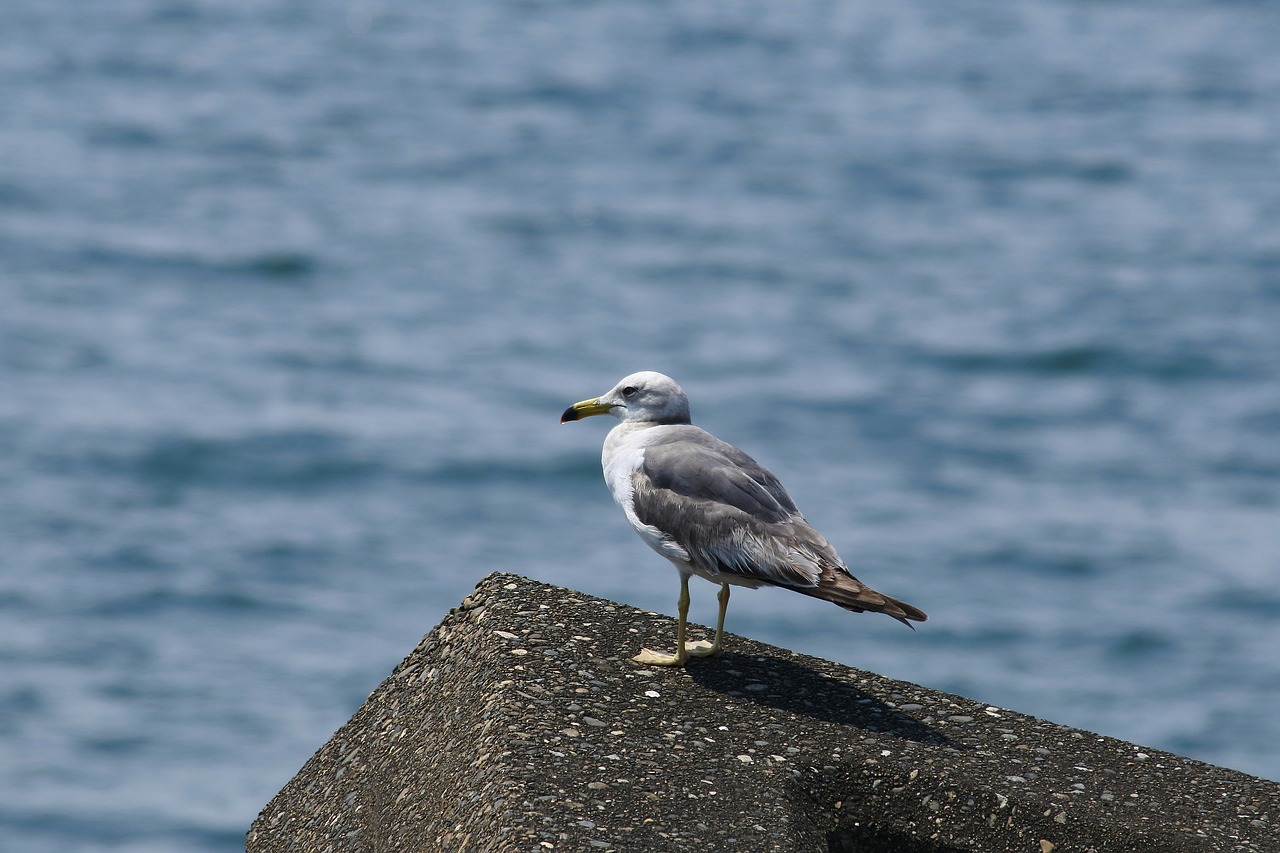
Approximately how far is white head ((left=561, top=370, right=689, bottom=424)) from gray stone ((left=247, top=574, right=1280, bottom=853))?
37.0 inches

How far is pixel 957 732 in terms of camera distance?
5.99 m

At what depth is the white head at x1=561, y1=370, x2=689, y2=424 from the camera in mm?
6836

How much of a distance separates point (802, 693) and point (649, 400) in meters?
1.41

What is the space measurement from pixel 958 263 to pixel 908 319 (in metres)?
1.96

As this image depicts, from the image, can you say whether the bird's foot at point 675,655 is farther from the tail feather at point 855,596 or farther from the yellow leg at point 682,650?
the tail feather at point 855,596

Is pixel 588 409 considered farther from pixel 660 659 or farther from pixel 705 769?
pixel 705 769

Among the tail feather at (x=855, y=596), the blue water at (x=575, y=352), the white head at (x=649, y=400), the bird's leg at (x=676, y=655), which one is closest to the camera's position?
the tail feather at (x=855, y=596)

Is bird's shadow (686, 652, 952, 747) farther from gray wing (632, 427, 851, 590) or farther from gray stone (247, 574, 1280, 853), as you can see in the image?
gray wing (632, 427, 851, 590)

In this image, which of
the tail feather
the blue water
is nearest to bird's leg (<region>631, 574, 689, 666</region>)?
the tail feather

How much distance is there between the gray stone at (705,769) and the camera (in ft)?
17.3

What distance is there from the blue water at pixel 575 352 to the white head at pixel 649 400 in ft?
35.7

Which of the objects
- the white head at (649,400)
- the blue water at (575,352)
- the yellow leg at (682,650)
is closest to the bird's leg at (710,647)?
the yellow leg at (682,650)

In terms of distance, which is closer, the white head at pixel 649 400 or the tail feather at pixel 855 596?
the tail feather at pixel 855 596

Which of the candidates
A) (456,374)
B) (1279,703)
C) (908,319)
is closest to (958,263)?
(908,319)
